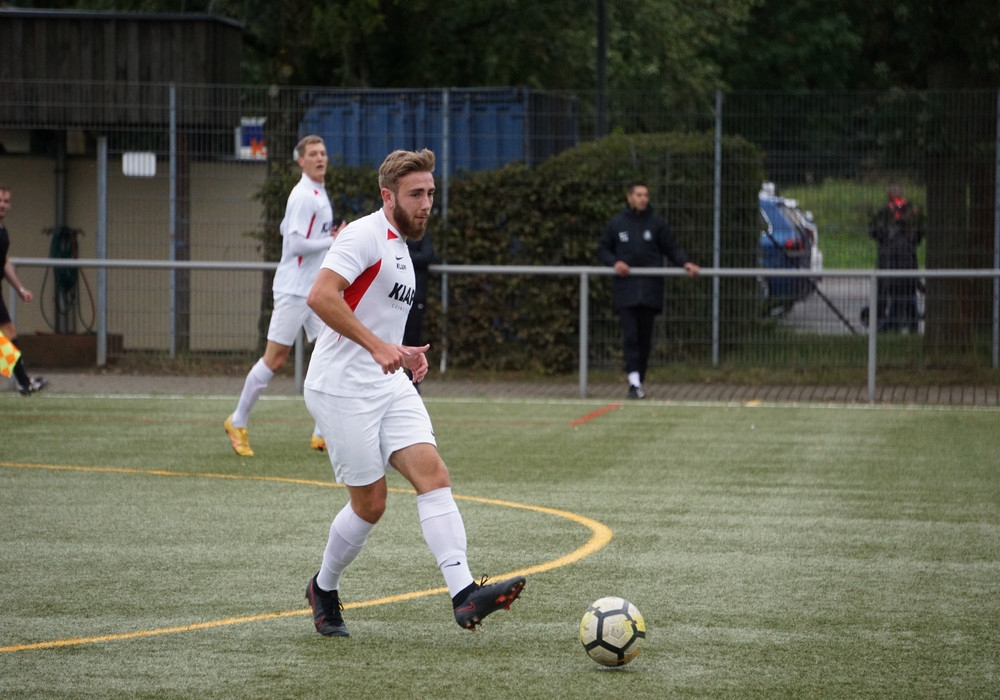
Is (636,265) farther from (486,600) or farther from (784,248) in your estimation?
(486,600)

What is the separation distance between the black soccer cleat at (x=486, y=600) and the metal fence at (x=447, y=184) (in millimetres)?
9979

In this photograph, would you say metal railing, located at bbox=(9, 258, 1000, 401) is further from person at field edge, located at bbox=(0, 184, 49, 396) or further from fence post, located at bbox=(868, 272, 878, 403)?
person at field edge, located at bbox=(0, 184, 49, 396)

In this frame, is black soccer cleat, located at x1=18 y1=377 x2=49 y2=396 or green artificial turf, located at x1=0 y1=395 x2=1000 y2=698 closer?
green artificial turf, located at x1=0 y1=395 x2=1000 y2=698

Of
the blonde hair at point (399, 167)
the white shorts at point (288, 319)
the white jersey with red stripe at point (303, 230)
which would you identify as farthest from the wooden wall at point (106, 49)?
the blonde hair at point (399, 167)

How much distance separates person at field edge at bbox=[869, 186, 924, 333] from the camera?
51.8 feet

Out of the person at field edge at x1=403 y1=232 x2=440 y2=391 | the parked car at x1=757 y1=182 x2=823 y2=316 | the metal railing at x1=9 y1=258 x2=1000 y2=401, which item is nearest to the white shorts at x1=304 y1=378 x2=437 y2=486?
the person at field edge at x1=403 y1=232 x2=440 y2=391

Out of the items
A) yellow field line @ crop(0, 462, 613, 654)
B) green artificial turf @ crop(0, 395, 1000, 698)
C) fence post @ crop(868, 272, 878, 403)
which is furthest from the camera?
fence post @ crop(868, 272, 878, 403)

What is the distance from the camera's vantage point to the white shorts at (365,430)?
5.80 metres

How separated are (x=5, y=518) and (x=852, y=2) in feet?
48.8

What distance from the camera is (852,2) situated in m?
20.0

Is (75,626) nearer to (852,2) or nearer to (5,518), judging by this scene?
(5,518)

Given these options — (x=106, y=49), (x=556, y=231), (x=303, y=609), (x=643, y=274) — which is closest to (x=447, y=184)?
(x=556, y=231)

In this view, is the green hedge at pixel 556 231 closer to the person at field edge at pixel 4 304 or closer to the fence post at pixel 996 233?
the fence post at pixel 996 233

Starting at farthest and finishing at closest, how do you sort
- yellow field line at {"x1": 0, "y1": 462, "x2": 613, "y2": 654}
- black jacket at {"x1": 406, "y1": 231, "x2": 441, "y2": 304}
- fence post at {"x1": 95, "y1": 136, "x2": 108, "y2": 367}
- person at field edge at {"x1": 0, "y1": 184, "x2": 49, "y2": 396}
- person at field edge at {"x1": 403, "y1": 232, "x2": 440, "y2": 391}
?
1. fence post at {"x1": 95, "y1": 136, "x2": 108, "y2": 367}
2. person at field edge at {"x1": 0, "y1": 184, "x2": 49, "y2": 396}
3. black jacket at {"x1": 406, "y1": 231, "x2": 441, "y2": 304}
4. person at field edge at {"x1": 403, "y1": 232, "x2": 440, "y2": 391}
5. yellow field line at {"x1": 0, "y1": 462, "x2": 613, "y2": 654}
